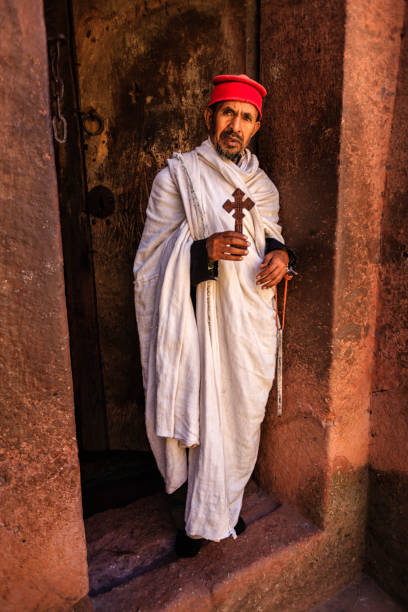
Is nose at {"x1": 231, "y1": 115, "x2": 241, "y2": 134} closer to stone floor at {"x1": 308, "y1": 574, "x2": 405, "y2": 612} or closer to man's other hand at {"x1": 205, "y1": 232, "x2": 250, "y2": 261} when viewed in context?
man's other hand at {"x1": 205, "y1": 232, "x2": 250, "y2": 261}

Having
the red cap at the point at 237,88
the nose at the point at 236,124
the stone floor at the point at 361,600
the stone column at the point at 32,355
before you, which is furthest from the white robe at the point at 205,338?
the stone floor at the point at 361,600

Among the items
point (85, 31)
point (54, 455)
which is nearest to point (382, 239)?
point (54, 455)

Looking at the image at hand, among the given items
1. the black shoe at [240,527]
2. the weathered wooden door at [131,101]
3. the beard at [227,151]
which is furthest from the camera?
the weathered wooden door at [131,101]

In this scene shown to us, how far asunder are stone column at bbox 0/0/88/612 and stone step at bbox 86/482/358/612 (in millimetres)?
450

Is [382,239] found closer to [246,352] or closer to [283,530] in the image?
[246,352]

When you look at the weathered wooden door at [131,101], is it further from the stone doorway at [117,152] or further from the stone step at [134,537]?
the stone step at [134,537]

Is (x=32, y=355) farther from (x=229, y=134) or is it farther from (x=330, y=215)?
(x=330, y=215)

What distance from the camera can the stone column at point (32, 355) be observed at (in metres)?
1.18

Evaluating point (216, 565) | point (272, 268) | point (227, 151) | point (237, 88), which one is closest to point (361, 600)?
point (216, 565)

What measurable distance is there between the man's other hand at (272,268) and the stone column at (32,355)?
35.2 inches

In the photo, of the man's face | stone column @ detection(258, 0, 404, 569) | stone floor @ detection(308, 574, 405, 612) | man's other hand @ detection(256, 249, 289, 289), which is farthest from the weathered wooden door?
stone floor @ detection(308, 574, 405, 612)

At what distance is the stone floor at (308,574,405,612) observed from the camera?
2189 millimetres

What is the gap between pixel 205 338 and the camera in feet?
6.04

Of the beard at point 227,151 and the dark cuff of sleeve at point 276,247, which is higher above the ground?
the beard at point 227,151
